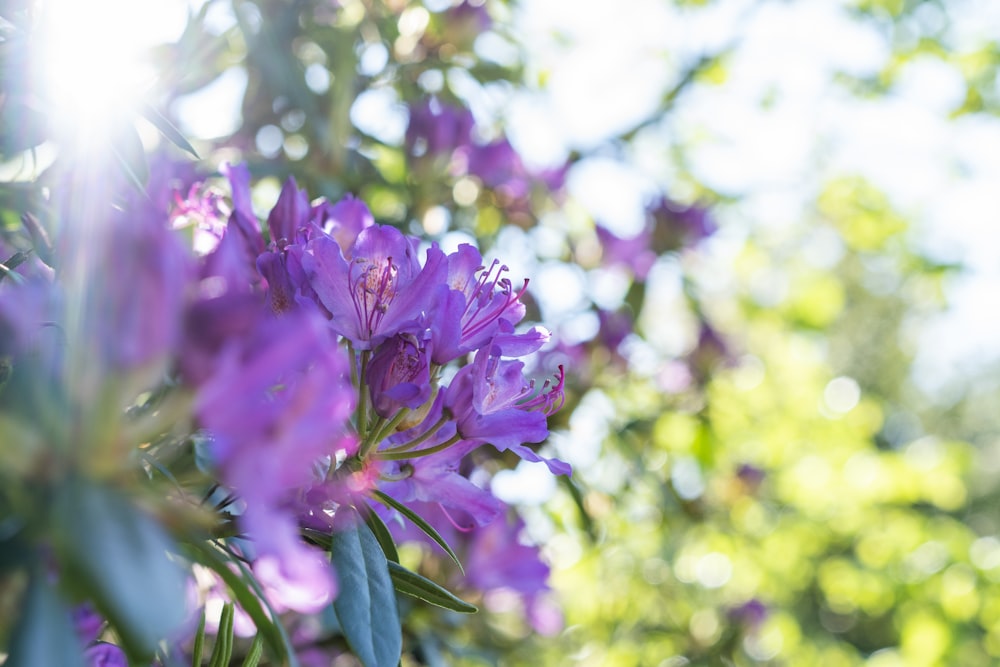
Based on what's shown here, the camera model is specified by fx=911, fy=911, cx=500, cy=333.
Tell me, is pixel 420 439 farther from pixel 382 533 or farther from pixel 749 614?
pixel 749 614

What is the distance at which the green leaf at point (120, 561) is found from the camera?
0.34 meters

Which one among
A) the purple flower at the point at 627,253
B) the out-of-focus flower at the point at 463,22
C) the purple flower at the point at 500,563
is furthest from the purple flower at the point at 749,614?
the out-of-focus flower at the point at 463,22

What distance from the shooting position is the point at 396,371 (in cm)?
66

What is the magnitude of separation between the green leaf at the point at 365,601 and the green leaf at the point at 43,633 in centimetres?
20

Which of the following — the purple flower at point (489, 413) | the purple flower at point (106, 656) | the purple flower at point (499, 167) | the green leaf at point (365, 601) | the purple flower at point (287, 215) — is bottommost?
the purple flower at point (499, 167)

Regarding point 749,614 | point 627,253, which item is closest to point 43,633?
point 627,253

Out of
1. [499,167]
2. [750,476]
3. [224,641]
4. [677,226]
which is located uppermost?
[224,641]

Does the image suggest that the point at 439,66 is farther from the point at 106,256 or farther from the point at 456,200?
Answer: the point at 106,256

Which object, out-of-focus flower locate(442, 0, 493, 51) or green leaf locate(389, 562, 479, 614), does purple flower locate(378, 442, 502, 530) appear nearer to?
green leaf locate(389, 562, 479, 614)

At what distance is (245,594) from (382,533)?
0.19m

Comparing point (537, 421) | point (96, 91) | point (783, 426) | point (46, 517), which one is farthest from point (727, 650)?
point (46, 517)

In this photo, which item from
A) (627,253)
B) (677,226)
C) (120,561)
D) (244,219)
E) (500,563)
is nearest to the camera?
(120,561)

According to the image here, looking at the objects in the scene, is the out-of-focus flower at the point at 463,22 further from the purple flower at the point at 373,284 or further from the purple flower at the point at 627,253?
the purple flower at the point at 373,284

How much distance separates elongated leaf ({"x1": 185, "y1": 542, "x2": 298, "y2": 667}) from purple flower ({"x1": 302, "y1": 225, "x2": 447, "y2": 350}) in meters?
0.19
